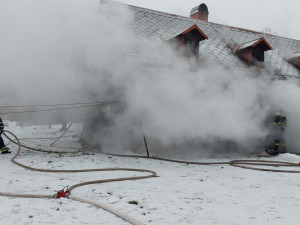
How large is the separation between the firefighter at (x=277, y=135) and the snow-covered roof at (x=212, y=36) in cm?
292

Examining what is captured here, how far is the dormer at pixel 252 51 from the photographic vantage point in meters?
12.1

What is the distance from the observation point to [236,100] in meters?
9.36

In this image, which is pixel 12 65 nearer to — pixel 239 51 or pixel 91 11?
pixel 91 11

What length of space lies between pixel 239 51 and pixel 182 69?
16.6ft

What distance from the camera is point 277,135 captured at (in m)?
10.5

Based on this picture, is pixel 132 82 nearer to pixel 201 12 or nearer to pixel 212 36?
pixel 212 36

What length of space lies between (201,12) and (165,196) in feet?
50.1

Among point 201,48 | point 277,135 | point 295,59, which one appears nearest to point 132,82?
point 201,48

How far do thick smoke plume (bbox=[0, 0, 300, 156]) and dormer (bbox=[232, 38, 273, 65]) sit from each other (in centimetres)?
206

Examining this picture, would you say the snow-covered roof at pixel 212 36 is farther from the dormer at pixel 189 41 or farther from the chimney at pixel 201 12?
the chimney at pixel 201 12

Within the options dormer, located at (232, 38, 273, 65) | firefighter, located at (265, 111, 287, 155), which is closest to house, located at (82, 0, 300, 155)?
dormer, located at (232, 38, 273, 65)

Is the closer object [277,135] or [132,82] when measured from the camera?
[132,82]

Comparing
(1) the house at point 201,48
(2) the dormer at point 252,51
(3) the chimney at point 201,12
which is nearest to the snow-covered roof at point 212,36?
(1) the house at point 201,48

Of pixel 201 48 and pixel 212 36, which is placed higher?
pixel 212 36
